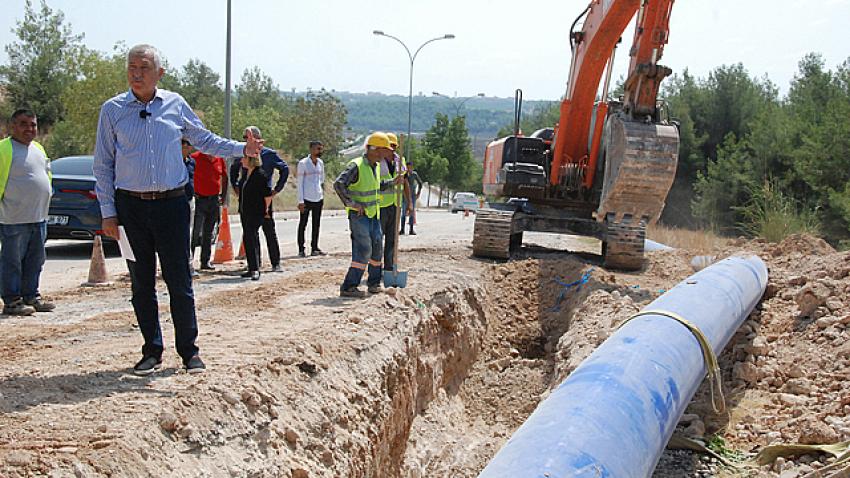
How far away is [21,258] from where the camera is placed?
7152mm

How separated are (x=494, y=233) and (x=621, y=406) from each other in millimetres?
8565

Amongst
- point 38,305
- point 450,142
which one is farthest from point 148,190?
point 450,142

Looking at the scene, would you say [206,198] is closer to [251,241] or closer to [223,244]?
[251,241]

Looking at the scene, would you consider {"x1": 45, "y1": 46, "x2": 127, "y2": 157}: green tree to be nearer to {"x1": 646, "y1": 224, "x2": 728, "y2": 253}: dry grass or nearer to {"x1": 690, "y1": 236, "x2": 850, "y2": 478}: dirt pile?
{"x1": 646, "y1": 224, "x2": 728, "y2": 253}: dry grass

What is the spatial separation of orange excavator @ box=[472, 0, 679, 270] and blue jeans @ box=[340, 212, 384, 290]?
318cm

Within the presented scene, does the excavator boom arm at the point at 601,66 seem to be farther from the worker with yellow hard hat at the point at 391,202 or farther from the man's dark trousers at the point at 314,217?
the man's dark trousers at the point at 314,217

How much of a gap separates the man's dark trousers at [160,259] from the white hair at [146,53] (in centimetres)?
83

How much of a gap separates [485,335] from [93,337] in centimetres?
502

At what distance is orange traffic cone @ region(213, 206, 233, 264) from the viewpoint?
36.8 ft

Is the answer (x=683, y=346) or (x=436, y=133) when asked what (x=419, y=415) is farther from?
(x=436, y=133)

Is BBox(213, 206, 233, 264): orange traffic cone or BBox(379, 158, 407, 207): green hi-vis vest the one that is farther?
BBox(213, 206, 233, 264): orange traffic cone

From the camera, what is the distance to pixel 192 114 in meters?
5.41

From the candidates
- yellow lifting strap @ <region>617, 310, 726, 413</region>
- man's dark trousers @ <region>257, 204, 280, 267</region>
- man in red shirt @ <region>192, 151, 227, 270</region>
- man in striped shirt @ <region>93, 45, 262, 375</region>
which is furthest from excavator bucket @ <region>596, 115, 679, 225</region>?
man in striped shirt @ <region>93, 45, 262, 375</region>

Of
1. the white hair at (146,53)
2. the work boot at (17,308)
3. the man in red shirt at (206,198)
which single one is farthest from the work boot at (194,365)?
the man in red shirt at (206,198)
